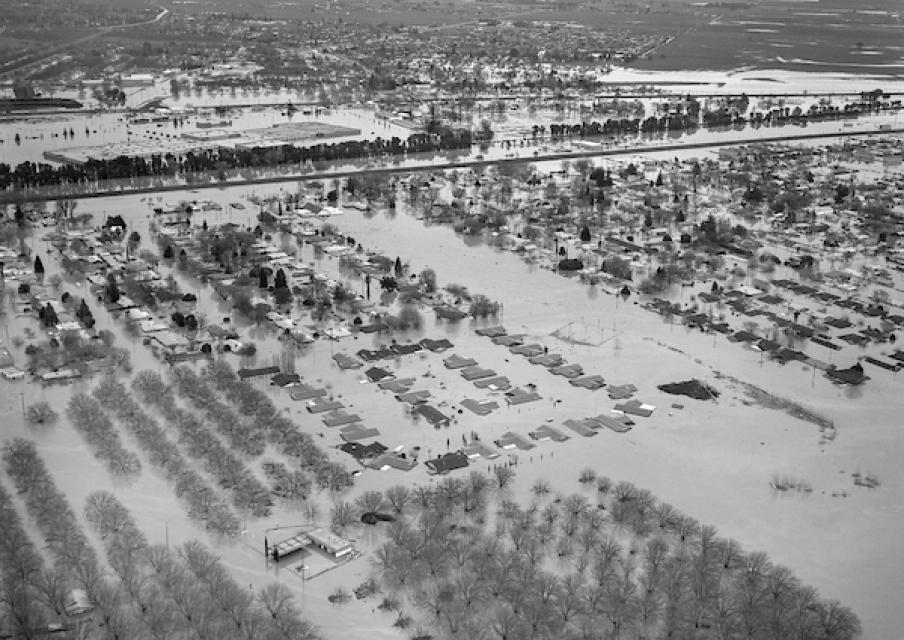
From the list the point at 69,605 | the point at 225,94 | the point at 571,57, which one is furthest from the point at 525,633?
the point at 571,57

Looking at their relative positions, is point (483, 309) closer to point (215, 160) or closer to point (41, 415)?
point (41, 415)

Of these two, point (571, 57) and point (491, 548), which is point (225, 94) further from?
point (491, 548)

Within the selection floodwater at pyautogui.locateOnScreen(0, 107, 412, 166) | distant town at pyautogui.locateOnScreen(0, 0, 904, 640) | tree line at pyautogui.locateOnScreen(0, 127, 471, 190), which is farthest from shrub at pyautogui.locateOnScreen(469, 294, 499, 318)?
floodwater at pyautogui.locateOnScreen(0, 107, 412, 166)

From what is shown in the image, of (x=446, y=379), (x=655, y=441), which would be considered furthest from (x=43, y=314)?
(x=655, y=441)

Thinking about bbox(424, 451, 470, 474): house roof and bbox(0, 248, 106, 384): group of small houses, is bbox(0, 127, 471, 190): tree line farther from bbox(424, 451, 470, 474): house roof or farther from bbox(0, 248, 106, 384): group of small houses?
bbox(424, 451, 470, 474): house roof

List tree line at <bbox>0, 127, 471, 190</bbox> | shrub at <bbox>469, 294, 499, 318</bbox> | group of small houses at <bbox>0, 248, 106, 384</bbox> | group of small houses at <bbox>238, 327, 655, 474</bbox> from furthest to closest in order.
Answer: tree line at <bbox>0, 127, 471, 190</bbox> < shrub at <bbox>469, 294, 499, 318</bbox> < group of small houses at <bbox>0, 248, 106, 384</bbox> < group of small houses at <bbox>238, 327, 655, 474</bbox>

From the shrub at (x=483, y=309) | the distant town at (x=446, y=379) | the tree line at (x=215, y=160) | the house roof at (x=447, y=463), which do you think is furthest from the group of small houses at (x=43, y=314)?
the tree line at (x=215, y=160)
